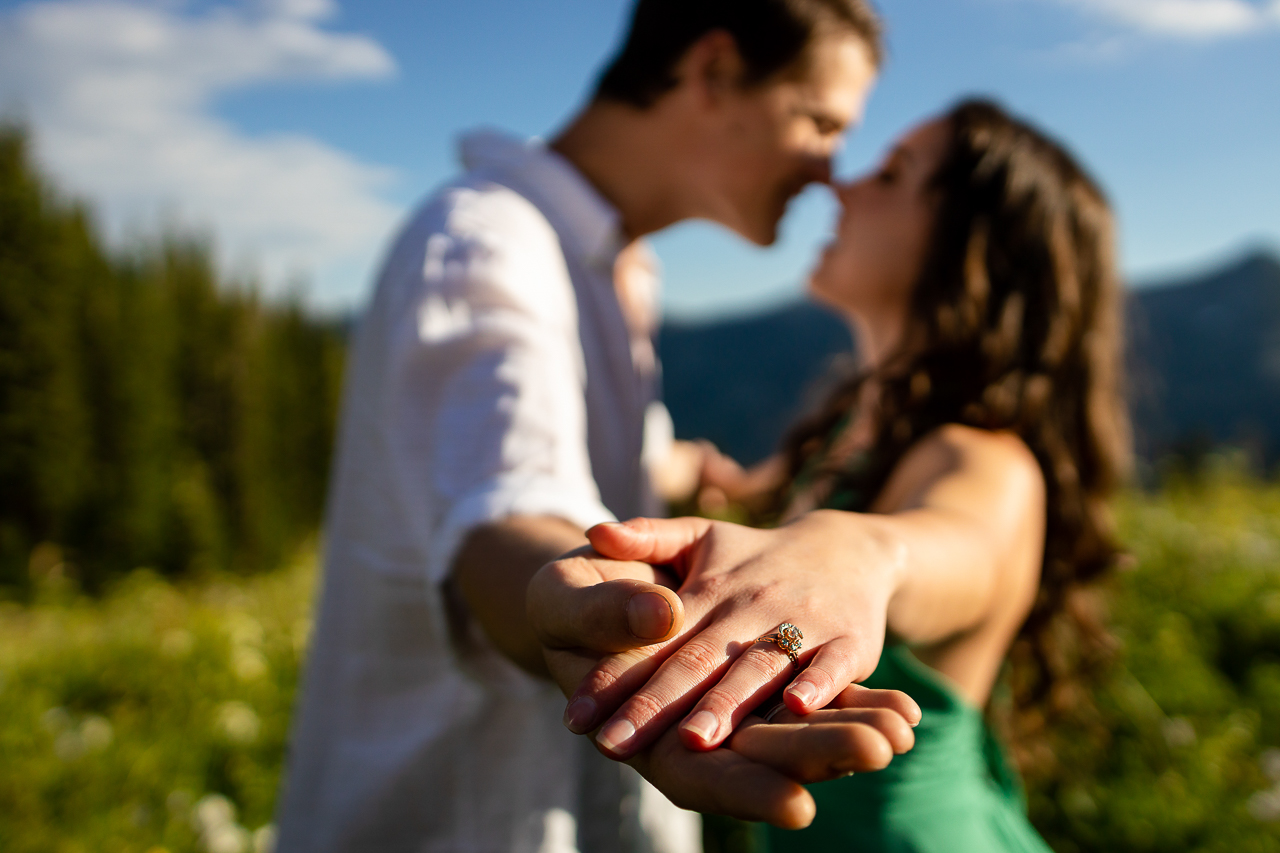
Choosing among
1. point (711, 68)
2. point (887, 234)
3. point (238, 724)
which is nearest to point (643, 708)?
point (711, 68)

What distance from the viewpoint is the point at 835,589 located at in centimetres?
86

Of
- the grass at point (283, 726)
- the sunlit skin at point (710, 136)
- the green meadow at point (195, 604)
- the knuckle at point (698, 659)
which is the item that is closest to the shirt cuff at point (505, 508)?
the knuckle at point (698, 659)

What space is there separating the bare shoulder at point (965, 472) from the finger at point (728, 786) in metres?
1.05

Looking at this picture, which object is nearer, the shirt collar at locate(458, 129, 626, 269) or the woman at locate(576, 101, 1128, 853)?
the woman at locate(576, 101, 1128, 853)

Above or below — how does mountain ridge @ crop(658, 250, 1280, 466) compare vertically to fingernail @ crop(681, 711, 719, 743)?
below

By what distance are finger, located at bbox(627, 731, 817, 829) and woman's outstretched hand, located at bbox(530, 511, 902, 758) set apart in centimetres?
2

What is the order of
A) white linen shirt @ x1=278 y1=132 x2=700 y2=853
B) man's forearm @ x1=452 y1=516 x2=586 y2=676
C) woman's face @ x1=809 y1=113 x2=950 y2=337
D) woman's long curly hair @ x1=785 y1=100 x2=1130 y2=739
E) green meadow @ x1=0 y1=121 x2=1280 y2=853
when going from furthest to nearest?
green meadow @ x1=0 y1=121 x2=1280 y2=853 → woman's face @ x1=809 y1=113 x2=950 y2=337 → woman's long curly hair @ x1=785 y1=100 x2=1130 y2=739 → white linen shirt @ x1=278 y1=132 x2=700 y2=853 → man's forearm @ x1=452 y1=516 x2=586 y2=676

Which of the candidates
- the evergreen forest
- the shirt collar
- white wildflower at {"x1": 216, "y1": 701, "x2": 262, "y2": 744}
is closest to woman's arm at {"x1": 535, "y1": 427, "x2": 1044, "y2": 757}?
the shirt collar

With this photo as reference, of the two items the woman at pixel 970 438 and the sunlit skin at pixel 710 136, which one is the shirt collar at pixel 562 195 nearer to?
the sunlit skin at pixel 710 136

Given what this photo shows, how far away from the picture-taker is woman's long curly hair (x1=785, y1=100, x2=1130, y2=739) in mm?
2189

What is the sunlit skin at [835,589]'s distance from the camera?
709 millimetres

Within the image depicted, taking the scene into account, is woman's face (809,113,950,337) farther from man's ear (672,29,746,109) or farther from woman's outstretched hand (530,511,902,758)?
woman's outstretched hand (530,511,902,758)

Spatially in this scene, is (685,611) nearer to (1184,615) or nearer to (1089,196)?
(1089,196)

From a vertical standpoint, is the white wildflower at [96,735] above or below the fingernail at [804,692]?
below
